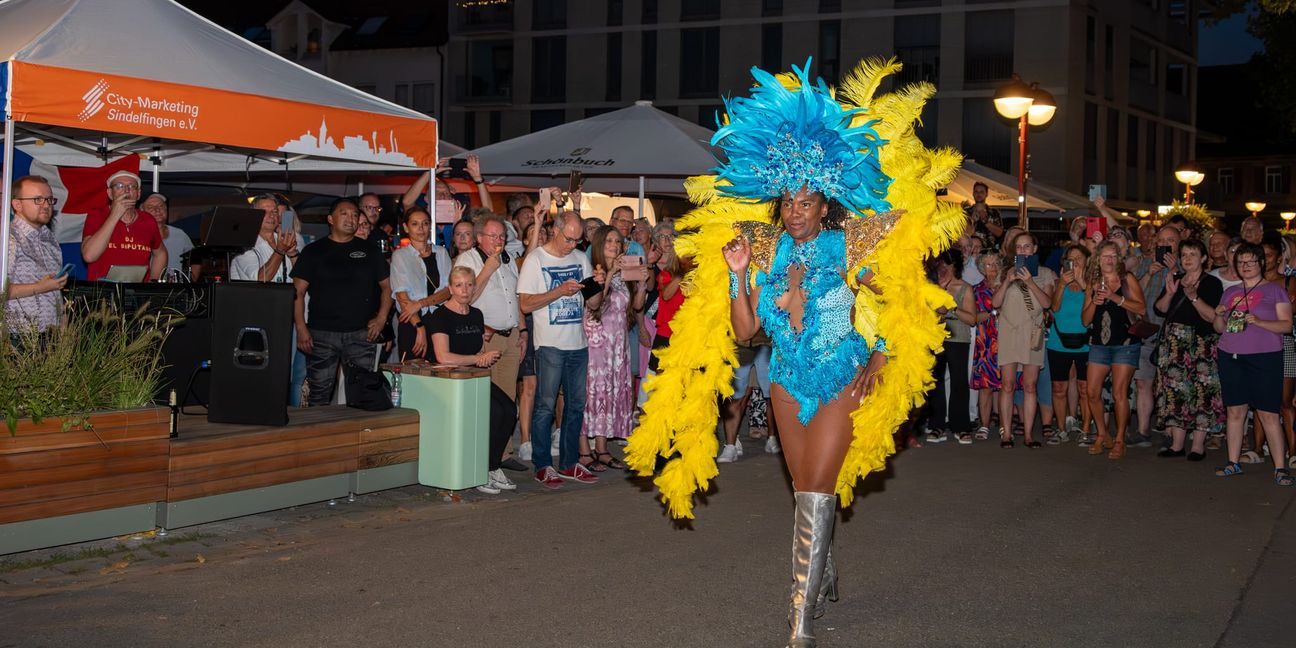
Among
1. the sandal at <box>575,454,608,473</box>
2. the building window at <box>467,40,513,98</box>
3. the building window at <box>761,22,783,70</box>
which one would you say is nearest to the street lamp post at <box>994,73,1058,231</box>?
the sandal at <box>575,454,608,473</box>

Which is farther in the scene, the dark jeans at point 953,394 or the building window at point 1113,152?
the building window at point 1113,152

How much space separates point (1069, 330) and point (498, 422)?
6004mm

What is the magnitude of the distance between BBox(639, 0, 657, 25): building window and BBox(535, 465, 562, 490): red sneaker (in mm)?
38002

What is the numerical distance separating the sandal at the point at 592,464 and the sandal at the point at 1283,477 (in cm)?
545

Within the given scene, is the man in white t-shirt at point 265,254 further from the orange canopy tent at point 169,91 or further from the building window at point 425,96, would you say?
the building window at point 425,96

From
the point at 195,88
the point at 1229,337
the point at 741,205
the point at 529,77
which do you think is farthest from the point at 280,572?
the point at 529,77

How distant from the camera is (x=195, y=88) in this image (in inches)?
334

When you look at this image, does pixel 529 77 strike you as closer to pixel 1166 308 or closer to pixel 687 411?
pixel 1166 308

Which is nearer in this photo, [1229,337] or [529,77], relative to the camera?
[1229,337]

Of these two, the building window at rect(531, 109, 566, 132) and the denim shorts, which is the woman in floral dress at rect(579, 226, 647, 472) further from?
the building window at rect(531, 109, 566, 132)

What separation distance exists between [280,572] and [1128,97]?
4372 centimetres

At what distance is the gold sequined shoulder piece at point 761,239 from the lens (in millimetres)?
5875

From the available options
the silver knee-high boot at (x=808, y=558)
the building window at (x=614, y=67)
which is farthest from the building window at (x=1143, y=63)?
the silver knee-high boot at (x=808, y=558)

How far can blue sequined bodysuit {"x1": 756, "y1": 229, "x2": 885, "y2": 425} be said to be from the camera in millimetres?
5688
